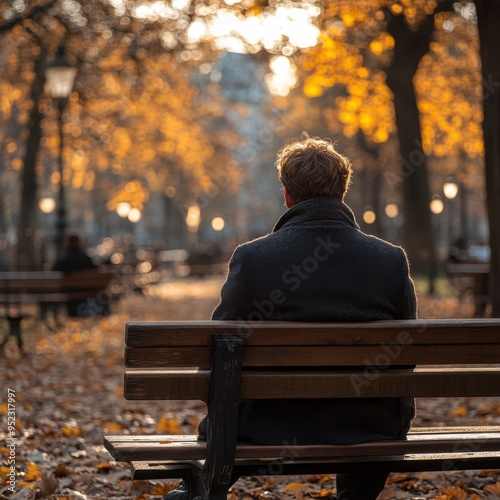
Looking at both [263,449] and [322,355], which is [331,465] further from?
[322,355]

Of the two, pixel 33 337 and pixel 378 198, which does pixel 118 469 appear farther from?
pixel 378 198

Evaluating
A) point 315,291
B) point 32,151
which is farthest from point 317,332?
point 32,151

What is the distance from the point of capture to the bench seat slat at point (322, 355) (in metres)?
3.90

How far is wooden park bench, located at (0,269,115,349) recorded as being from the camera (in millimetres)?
13797

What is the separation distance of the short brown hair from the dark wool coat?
0.20ft

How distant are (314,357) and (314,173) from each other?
75 centimetres

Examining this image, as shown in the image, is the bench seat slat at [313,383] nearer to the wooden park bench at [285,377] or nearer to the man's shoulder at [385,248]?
the wooden park bench at [285,377]

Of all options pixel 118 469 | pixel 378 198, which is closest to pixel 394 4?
pixel 118 469

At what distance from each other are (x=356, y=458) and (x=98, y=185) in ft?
182

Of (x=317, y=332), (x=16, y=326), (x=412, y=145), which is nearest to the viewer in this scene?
(x=317, y=332)

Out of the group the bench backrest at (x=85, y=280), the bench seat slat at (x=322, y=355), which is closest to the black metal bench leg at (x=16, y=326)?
the bench backrest at (x=85, y=280)

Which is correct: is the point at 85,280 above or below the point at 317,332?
above

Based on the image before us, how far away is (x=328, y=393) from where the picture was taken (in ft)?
13.2

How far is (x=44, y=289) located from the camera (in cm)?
1543
